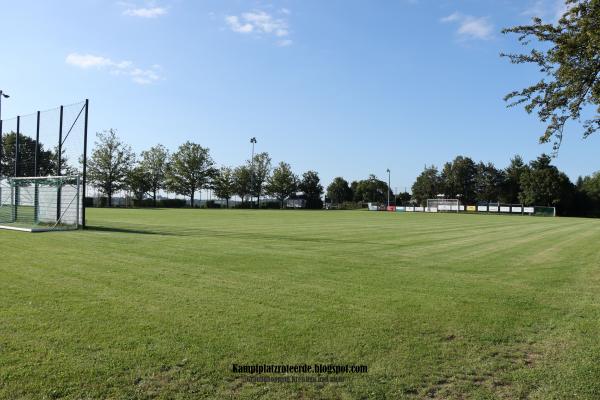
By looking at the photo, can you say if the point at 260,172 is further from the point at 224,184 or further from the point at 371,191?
the point at 371,191

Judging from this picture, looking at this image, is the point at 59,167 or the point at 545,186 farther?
the point at 545,186

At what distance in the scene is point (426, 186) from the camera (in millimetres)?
108125

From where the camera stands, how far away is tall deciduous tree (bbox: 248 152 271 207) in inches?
3834

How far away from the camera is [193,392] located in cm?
375

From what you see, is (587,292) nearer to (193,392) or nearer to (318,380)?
(318,380)

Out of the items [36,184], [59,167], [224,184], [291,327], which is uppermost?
[224,184]

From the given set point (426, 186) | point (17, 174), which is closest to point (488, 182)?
point (426, 186)

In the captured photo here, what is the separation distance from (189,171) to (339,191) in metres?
49.6

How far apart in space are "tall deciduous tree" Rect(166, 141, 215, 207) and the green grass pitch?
79.8 m

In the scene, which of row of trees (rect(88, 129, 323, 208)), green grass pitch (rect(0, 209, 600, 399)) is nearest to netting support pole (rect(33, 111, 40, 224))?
green grass pitch (rect(0, 209, 600, 399))

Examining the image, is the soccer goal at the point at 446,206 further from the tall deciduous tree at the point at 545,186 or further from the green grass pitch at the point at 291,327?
the green grass pitch at the point at 291,327

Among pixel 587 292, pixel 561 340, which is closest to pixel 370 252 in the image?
pixel 587 292

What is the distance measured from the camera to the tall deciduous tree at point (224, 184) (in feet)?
302

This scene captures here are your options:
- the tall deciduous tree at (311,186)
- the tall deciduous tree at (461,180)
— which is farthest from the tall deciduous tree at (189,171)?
the tall deciduous tree at (461,180)
